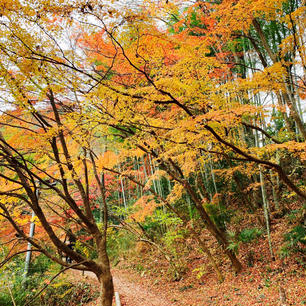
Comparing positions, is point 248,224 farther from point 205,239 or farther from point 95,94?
point 95,94

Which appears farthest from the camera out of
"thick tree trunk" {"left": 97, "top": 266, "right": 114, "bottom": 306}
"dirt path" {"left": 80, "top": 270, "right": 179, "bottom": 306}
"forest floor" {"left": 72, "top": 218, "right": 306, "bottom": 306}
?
"dirt path" {"left": 80, "top": 270, "right": 179, "bottom": 306}

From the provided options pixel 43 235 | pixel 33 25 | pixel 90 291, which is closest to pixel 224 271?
pixel 90 291

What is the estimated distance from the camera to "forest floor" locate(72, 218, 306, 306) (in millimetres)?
4461

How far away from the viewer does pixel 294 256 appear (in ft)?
17.1

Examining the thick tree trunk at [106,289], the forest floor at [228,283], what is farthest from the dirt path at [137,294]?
the thick tree trunk at [106,289]

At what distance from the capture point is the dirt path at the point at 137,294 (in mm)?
6259

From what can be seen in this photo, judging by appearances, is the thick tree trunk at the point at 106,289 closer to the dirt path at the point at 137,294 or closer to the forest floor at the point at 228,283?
the forest floor at the point at 228,283

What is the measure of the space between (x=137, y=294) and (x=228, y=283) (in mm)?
3267

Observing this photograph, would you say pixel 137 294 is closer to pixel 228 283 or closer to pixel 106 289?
pixel 228 283

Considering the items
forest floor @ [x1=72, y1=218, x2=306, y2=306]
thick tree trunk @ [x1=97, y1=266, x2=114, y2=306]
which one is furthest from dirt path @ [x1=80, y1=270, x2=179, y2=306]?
thick tree trunk @ [x1=97, y1=266, x2=114, y2=306]

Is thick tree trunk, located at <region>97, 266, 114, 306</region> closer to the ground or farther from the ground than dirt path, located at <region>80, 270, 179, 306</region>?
farther from the ground

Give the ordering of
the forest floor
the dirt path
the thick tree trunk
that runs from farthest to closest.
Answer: the dirt path
the forest floor
the thick tree trunk

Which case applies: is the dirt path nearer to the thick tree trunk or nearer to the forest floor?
the forest floor

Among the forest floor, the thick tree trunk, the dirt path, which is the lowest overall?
the dirt path
